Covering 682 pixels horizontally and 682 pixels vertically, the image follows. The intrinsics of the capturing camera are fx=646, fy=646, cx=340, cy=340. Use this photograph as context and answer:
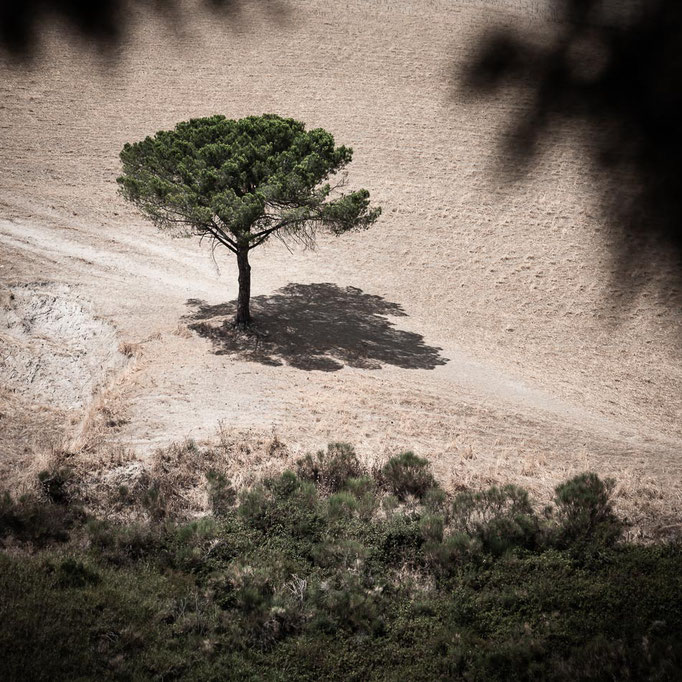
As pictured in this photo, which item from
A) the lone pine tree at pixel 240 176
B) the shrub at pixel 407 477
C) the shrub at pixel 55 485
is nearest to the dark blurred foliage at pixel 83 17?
the shrub at pixel 55 485

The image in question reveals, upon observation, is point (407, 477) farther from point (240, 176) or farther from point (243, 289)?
point (243, 289)

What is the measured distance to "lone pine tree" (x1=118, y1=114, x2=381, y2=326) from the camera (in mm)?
18672

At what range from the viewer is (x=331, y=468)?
13.2 metres

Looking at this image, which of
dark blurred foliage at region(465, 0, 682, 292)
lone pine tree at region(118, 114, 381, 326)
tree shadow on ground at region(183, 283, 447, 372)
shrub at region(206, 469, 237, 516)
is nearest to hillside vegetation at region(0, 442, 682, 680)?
shrub at region(206, 469, 237, 516)

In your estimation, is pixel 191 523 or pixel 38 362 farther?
pixel 38 362

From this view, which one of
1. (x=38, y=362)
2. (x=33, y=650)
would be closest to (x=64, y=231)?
(x=38, y=362)

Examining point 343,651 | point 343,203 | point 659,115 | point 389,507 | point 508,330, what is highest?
point 343,203

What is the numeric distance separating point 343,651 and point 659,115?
27.5 feet

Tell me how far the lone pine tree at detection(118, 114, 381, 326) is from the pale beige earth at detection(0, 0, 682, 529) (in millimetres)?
4269

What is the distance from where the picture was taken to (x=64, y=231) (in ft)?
98.1

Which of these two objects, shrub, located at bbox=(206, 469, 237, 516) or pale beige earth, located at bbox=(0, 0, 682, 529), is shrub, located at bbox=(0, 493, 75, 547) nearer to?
pale beige earth, located at bbox=(0, 0, 682, 529)

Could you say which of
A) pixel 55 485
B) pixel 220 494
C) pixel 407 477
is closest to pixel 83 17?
pixel 220 494

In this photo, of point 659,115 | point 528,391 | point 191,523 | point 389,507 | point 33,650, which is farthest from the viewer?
point 528,391

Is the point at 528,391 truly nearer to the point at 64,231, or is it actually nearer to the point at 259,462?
the point at 259,462
